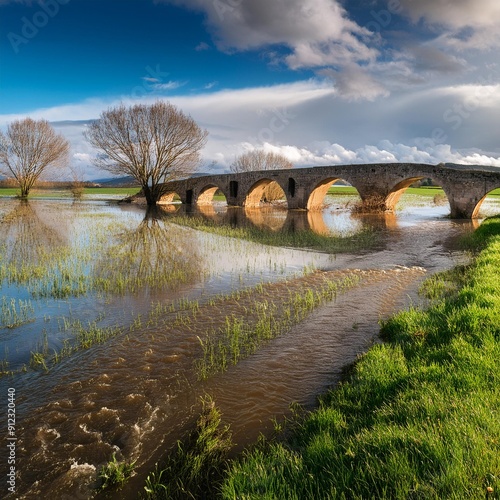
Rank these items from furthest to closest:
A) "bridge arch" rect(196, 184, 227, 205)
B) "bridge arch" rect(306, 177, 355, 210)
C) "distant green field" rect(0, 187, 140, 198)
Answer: "distant green field" rect(0, 187, 140, 198)
"bridge arch" rect(196, 184, 227, 205)
"bridge arch" rect(306, 177, 355, 210)

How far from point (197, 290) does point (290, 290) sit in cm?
250

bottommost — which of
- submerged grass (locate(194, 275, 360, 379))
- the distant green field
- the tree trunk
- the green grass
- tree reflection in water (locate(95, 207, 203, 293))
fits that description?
the green grass

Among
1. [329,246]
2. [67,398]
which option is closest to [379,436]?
[67,398]

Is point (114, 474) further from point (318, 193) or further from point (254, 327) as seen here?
point (318, 193)

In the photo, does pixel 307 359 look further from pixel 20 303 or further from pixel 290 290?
pixel 20 303

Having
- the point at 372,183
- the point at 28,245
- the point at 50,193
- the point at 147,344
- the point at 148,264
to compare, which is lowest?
the point at 147,344

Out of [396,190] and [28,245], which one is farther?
[396,190]

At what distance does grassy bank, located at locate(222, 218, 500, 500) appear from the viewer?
247 centimetres

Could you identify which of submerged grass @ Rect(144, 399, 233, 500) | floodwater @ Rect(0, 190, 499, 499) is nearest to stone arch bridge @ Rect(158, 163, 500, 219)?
floodwater @ Rect(0, 190, 499, 499)

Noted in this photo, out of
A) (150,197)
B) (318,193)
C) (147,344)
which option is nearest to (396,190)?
(318,193)

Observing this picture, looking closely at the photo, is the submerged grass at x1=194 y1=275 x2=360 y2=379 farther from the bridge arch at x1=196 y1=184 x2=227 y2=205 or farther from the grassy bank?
the bridge arch at x1=196 y1=184 x2=227 y2=205

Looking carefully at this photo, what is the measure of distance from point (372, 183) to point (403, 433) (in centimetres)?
3318

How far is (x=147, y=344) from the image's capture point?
616cm

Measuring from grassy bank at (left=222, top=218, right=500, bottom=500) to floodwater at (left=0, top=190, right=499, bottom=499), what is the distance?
2.37ft
